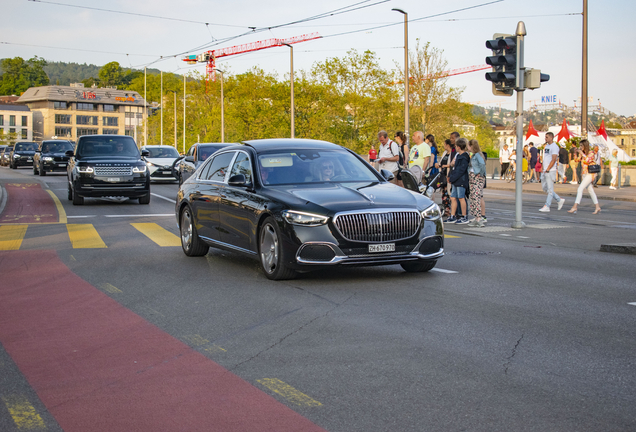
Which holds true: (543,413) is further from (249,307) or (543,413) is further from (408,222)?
(408,222)

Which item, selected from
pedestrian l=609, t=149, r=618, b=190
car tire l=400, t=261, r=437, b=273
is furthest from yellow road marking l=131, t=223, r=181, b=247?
pedestrian l=609, t=149, r=618, b=190

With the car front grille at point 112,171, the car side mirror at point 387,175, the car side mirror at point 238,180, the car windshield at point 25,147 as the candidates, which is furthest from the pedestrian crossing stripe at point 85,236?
the car windshield at point 25,147

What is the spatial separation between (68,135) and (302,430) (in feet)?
586

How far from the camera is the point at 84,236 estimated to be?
1349 centimetres

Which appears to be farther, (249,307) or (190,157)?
(190,157)

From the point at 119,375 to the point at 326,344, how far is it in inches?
59.5

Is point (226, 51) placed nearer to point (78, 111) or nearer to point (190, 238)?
point (78, 111)

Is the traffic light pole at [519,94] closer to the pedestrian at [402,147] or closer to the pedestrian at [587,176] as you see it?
the pedestrian at [402,147]

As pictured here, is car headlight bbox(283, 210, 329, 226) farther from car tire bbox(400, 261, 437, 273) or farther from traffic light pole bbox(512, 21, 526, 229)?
traffic light pole bbox(512, 21, 526, 229)

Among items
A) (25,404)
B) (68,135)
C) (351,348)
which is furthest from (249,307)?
(68,135)

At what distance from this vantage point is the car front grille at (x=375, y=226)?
8195 millimetres

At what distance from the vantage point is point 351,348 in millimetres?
5539

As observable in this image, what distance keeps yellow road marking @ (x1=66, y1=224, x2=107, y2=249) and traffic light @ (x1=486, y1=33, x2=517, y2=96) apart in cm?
758

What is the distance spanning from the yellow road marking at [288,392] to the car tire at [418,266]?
4.42m
